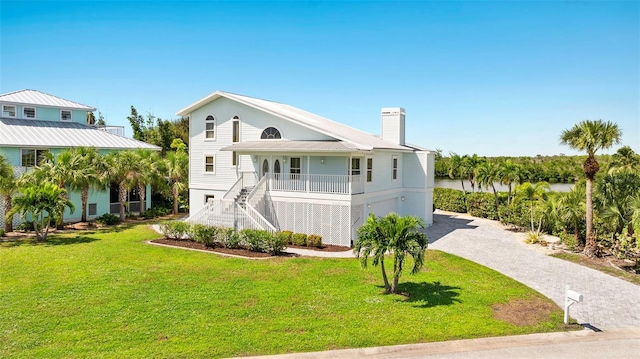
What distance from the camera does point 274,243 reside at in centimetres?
1952

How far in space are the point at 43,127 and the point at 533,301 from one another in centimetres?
3194

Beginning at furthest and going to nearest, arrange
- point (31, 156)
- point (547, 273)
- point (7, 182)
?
point (31, 156), point (7, 182), point (547, 273)

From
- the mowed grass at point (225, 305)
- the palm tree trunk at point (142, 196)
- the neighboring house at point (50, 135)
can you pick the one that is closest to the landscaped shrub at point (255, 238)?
the mowed grass at point (225, 305)

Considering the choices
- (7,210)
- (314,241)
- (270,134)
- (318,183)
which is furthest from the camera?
(270,134)

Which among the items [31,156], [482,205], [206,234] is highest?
[31,156]

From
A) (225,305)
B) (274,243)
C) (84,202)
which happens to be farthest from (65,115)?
(225,305)

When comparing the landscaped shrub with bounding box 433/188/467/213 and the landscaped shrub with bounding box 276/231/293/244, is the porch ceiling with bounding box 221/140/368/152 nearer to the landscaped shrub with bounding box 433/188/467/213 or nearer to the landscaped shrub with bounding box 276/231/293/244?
the landscaped shrub with bounding box 276/231/293/244

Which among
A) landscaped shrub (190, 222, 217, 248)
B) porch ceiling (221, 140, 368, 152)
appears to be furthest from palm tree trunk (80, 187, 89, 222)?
landscaped shrub (190, 222, 217, 248)

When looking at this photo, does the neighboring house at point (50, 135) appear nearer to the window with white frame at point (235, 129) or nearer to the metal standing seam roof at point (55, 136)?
the metal standing seam roof at point (55, 136)

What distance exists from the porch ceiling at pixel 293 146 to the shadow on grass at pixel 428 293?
811 centimetres

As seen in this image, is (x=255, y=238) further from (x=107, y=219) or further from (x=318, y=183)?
(x=107, y=219)

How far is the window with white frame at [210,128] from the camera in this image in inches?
1092

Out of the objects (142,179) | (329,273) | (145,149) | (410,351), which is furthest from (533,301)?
(145,149)

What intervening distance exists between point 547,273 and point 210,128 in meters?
20.4
